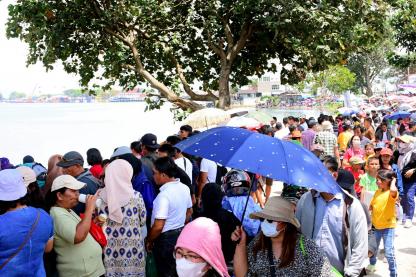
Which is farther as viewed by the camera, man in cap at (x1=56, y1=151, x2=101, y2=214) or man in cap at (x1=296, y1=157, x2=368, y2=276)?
man in cap at (x1=56, y1=151, x2=101, y2=214)

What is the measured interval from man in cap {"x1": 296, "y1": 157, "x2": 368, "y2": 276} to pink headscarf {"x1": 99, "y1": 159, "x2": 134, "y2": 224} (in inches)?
60.2

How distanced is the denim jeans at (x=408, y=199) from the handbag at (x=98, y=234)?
18.5ft

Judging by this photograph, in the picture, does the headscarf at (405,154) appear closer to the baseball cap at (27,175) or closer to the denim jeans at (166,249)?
the denim jeans at (166,249)

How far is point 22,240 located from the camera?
326cm

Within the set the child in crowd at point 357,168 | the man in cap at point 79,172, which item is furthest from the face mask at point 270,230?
the child in crowd at point 357,168

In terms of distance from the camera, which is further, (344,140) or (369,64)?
(369,64)

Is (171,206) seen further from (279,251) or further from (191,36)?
(191,36)

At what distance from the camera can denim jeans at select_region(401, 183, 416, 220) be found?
784 cm

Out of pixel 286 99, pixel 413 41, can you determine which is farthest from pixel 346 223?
pixel 286 99

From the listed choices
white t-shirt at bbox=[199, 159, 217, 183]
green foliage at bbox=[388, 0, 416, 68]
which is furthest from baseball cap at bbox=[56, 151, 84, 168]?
green foliage at bbox=[388, 0, 416, 68]

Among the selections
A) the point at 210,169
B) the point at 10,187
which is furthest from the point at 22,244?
the point at 210,169

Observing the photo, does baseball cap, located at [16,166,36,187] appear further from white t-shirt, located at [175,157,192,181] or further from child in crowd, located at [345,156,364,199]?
child in crowd, located at [345,156,364,199]

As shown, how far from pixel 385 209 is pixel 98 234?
11.6ft

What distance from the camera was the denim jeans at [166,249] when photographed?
4410mm
